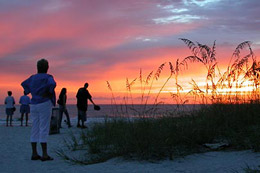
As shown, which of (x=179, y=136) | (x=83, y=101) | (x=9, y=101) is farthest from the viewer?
(x=9, y=101)

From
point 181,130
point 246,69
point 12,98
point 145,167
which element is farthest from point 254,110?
point 12,98

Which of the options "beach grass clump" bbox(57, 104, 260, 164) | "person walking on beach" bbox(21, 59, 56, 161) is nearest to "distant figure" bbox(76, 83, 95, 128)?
"beach grass clump" bbox(57, 104, 260, 164)

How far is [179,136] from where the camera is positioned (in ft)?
19.7

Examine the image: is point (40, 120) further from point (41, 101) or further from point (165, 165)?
point (165, 165)

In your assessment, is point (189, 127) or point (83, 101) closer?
point (189, 127)

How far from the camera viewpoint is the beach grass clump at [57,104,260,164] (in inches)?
221

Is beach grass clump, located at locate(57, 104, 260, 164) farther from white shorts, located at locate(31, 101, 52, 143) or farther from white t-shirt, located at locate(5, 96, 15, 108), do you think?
white t-shirt, located at locate(5, 96, 15, 108)

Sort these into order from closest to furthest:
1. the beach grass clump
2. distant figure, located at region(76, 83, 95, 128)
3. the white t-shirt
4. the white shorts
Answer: the beach grass clump < the white shorts < distant figure, located at region(76, 83, 95, 128) < the white t-shirt

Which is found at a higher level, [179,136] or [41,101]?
[41,101]

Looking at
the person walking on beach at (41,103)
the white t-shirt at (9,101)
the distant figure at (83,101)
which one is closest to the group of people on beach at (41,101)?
the person walking on beach at (41,103)

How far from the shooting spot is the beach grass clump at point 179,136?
561 cm

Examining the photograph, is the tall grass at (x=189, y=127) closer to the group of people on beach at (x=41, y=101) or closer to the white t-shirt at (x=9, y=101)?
the group of people on beach at (x=41, y=101)

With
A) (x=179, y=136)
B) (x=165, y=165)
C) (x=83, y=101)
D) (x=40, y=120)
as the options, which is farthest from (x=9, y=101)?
(x=165, y=165)

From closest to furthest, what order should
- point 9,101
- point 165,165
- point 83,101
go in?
point 165,165, point 83,101, point 9,101
